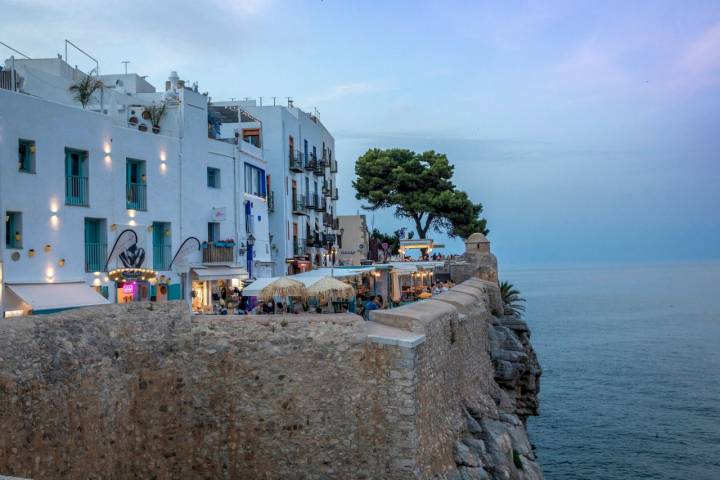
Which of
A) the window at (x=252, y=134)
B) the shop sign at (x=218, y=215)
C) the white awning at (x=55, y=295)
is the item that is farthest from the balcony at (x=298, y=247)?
the white awning at (x=55, y=295)

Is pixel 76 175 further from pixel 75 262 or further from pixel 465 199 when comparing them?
pixel 465 199

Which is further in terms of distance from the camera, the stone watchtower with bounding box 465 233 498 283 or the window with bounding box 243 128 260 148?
the stone watchtower with bounding box 465 233 498 283

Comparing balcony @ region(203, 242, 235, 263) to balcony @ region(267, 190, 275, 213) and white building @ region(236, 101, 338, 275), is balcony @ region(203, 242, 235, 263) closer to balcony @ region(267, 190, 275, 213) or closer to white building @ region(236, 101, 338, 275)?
balcony @ region(267, 190, 275, 213)

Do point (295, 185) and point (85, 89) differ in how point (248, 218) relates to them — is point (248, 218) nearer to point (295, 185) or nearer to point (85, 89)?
point (85, 89)

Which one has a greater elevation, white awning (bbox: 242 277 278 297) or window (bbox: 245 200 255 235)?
A: window (bbox: 245 200 255 235)

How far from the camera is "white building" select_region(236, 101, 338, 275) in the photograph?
3625 cm

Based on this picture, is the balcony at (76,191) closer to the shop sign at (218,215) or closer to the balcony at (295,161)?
the shop sign at (218,215)

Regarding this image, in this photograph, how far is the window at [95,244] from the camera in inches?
810

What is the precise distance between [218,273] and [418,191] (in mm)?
34886

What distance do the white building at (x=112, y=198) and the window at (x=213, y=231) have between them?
0.04 m

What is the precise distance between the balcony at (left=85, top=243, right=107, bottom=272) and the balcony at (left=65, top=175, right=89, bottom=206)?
4.22 feet

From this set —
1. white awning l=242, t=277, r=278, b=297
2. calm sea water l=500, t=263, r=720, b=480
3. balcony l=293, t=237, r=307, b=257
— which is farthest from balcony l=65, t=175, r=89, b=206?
calm sea water l=500, t=263, r=720, b=480

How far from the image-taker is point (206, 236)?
25.9 metres

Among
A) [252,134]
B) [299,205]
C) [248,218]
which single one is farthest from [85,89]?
[299,205]
